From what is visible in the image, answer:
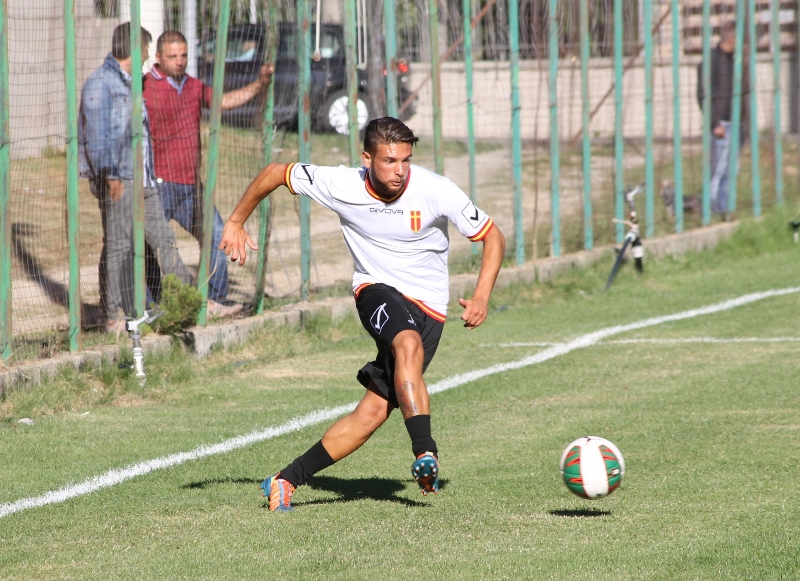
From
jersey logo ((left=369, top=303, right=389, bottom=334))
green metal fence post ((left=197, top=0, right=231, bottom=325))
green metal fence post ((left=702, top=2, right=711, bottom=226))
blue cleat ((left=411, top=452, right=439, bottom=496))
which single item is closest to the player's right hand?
jersey logo ((left=369, top=303, right=389, bottom=334))

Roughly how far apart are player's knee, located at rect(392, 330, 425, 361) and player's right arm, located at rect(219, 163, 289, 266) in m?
0.86

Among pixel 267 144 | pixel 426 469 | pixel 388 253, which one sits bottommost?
pixel 426 469

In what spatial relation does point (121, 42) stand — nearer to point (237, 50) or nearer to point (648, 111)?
point (237, 50)

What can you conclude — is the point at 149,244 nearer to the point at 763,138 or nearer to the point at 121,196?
the point at 121,196

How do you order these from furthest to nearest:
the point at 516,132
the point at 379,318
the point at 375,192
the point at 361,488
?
the point at 516,132 < the point at 361,488 < the point at 375,192 < the point at 379,318

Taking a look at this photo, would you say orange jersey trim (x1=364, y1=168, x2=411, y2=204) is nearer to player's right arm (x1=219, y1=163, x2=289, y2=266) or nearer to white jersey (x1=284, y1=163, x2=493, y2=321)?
white jersey (x1=284, y1=163, x2=493, y2=321)

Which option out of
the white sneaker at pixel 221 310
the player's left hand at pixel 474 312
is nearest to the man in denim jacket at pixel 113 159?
the white sneaker at pixel 221 310

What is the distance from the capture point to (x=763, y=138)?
1834 cm

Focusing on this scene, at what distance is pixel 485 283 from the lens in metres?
5.99

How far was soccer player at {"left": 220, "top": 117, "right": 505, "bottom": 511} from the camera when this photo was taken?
5.98 metres

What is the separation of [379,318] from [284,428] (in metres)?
2.17

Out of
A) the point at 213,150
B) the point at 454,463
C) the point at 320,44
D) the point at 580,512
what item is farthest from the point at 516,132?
the point at 580,512

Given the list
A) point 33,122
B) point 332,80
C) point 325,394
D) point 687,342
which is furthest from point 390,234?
point 332,80

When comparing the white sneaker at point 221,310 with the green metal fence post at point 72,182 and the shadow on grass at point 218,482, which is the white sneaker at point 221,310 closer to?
the green metal fence post at point 72,182
